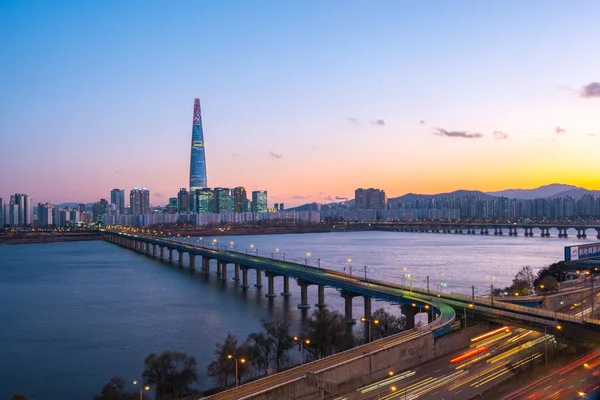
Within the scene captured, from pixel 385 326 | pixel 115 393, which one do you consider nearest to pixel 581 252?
pixel 385 326

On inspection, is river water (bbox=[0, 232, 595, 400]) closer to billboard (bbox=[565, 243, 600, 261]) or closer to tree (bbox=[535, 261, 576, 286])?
tree (bbox=[535, 261, 576, 286])

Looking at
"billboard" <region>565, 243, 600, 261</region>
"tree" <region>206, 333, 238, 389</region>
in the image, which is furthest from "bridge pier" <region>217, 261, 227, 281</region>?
"tree" <region>206, 333, 238, 389</region>

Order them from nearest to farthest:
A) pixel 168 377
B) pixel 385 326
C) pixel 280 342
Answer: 1. pixel 168 377
2. pixel 280 342
3. pixel 385 326

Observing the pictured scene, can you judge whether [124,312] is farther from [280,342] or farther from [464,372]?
[464,372]

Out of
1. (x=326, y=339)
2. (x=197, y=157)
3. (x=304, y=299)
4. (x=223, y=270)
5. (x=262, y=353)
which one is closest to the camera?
(x=262, y=353)

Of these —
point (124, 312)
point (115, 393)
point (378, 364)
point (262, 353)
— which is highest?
point (378, 364)

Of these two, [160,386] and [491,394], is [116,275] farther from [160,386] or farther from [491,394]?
[491,394]

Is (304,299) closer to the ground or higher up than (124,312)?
higher up

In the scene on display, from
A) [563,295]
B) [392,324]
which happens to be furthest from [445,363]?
[563,295]
